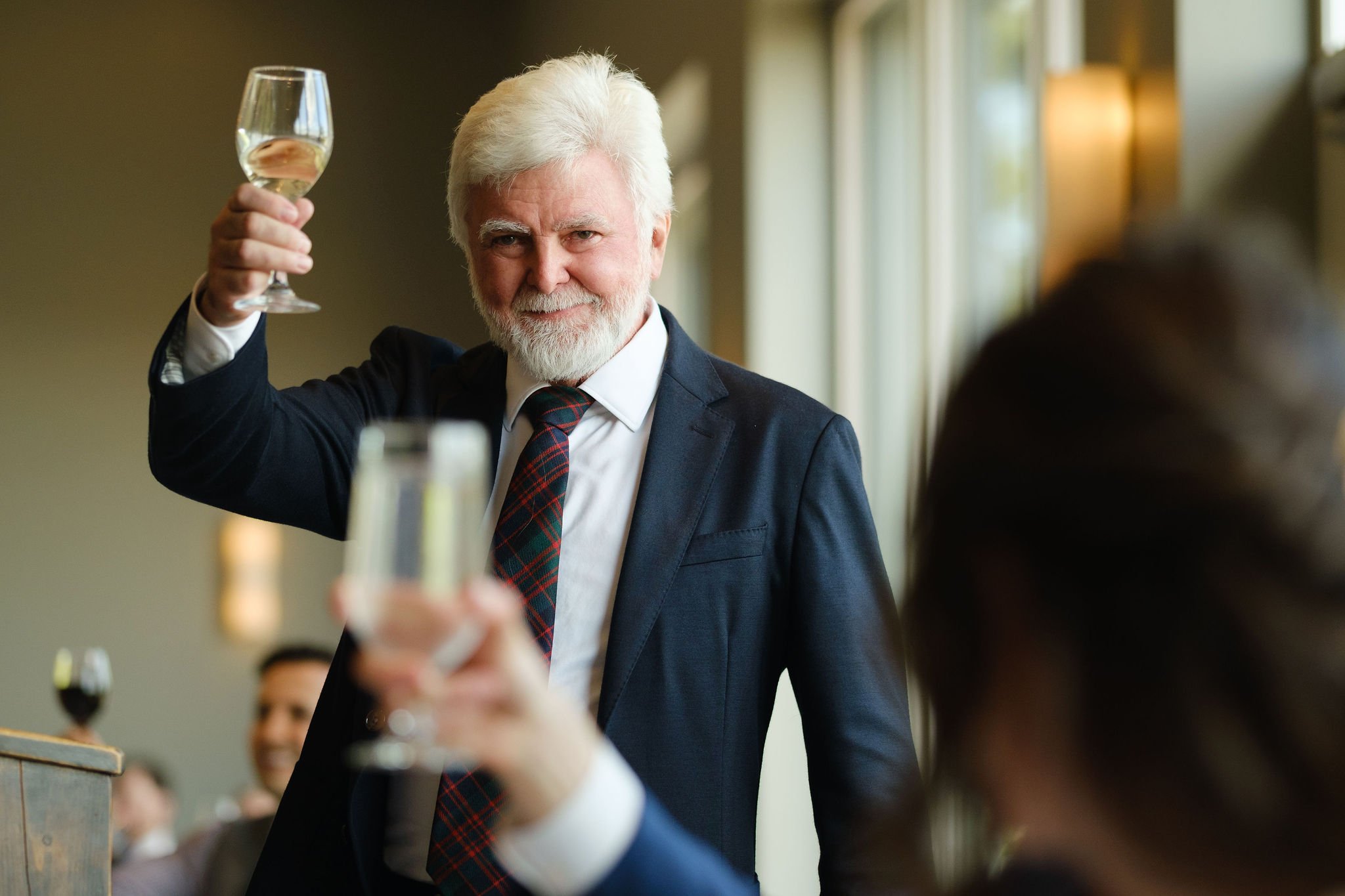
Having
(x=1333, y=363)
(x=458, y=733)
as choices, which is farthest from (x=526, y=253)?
(x=1333, y=363)

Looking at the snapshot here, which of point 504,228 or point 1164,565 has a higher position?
point 504,228

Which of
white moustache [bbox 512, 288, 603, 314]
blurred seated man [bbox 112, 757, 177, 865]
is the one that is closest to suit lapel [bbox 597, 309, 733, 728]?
white moustache [bbox 512, 288, 603, 314]

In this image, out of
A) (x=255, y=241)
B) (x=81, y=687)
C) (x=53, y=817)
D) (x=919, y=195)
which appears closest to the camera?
(x=255, y=241)

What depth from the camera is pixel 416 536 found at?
78cm

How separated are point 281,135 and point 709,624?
699 millimetres

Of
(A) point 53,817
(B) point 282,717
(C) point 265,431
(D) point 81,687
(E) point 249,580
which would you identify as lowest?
(E) point 249,580

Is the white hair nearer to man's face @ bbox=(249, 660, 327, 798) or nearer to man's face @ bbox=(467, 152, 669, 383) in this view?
man's face @ bbox=(467, 152, 669, 383)

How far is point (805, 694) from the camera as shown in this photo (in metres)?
1.60

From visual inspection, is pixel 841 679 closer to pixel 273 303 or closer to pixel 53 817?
pixel 273 303

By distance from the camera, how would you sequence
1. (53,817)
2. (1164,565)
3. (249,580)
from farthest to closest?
(249,580) < (53,817) < (1164,565)

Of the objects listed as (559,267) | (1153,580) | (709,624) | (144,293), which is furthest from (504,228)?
(144,293)

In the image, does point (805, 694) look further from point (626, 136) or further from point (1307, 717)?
point (1307, 717)

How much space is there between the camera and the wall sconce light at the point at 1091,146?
6.32 ft

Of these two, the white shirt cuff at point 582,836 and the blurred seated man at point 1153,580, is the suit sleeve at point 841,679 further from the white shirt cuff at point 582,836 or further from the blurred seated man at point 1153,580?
the blurred seated man at point 1153,580
